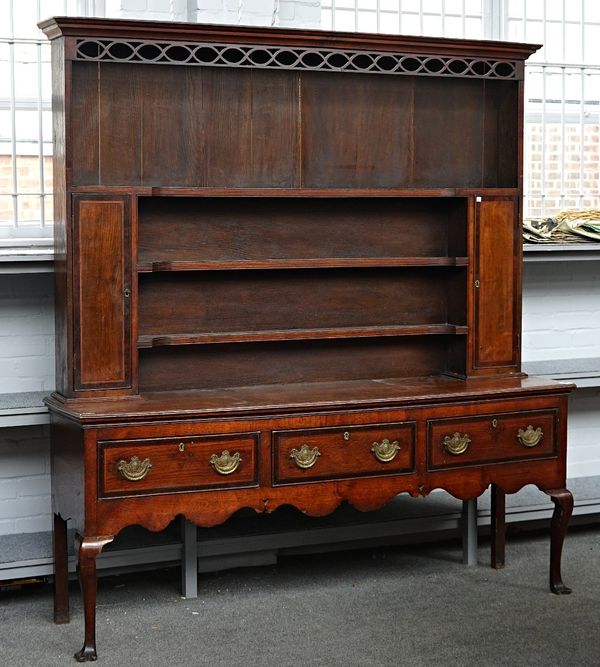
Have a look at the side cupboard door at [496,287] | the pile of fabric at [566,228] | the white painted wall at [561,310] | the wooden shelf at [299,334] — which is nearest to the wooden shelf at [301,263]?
the side cupboard door at [496,287]

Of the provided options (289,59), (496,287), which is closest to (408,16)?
(289,59)

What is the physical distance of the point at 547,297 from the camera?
5.49 metres

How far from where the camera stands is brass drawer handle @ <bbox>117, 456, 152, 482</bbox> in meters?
3.90

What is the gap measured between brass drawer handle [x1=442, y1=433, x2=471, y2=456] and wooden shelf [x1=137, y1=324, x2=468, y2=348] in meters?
0.51

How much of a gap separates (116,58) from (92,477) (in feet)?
4.99

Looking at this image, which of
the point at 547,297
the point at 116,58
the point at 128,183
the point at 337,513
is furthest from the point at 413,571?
the point at 116,58

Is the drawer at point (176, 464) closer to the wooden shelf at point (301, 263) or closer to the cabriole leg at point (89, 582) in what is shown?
the cabriole leg at point (89, 582)

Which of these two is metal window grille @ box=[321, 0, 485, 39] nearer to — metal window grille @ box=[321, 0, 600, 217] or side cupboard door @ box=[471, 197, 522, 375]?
metal window grille @ box=[321, 0, 600, 217]

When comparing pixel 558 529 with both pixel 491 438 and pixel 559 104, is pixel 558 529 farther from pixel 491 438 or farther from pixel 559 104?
pixel 559 104

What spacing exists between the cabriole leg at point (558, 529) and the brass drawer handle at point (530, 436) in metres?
0.21

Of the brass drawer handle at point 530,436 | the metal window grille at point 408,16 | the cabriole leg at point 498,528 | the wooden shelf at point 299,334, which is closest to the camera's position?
the wooden shelf at point 299,334

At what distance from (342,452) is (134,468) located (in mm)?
767

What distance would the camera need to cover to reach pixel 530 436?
447 centimetres

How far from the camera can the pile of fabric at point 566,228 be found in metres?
5.29
